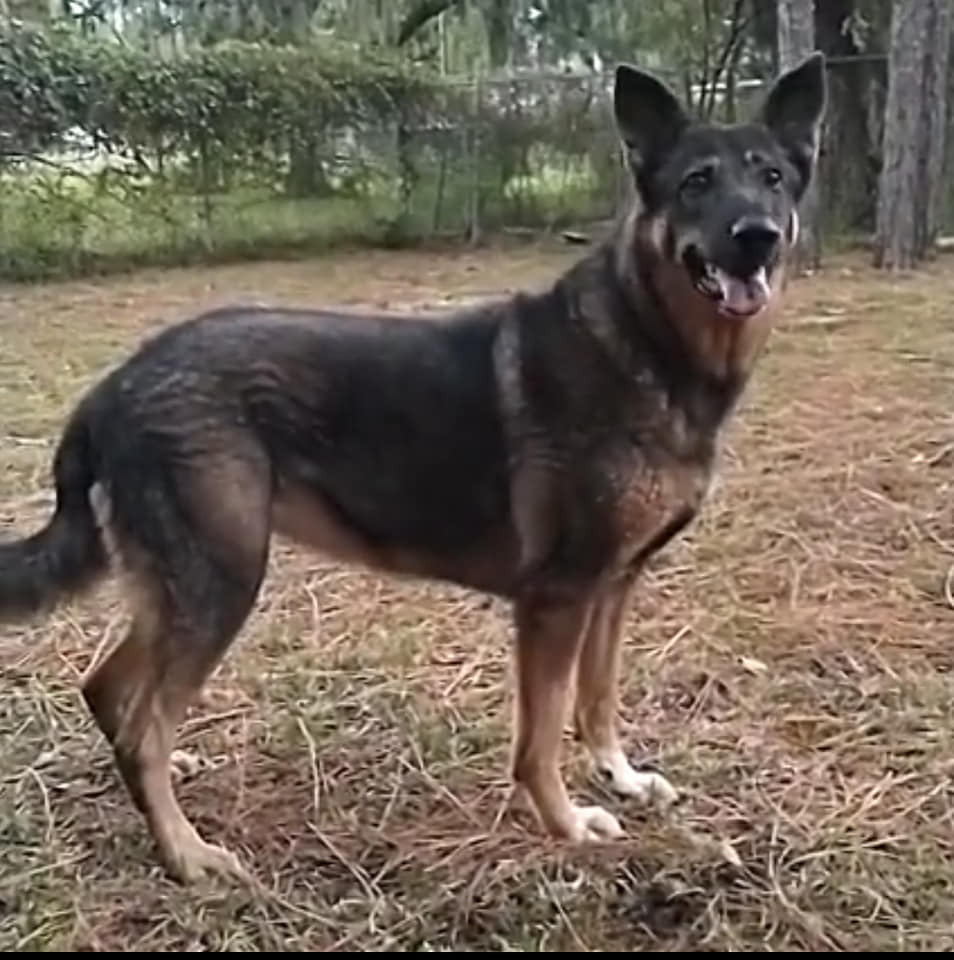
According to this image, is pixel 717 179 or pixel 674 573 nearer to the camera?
pixel 717 179

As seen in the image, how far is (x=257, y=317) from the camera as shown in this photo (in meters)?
3.05

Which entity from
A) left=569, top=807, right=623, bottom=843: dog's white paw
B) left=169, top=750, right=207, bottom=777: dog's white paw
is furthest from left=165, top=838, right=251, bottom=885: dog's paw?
left=569, top=807, right=623, bottom=843: dog's white paw

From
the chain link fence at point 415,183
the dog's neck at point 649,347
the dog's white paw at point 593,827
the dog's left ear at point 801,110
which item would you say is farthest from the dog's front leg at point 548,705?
the chain link fence at point 415,183

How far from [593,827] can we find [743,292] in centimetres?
115

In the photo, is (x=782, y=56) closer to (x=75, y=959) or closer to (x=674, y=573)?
(x=674, y=573)

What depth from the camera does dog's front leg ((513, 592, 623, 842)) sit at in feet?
9.66

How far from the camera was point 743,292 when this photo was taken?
9.33ft

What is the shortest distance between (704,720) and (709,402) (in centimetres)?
93

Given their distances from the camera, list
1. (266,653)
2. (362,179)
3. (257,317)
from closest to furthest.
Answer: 1. (257,317)
2. (266,653)
3. (362,179)

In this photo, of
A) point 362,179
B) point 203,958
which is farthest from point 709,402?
point 362,179

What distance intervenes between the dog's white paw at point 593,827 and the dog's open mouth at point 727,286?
108 cm

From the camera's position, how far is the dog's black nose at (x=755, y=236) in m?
2.76

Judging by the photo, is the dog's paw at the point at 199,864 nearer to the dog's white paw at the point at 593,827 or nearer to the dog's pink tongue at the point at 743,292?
the dog's white paw at the point at 593,827

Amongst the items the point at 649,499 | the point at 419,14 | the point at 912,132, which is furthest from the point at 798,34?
the point at 649,499
